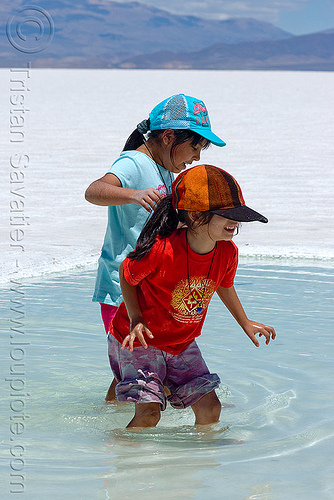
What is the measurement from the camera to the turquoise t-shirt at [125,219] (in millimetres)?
3053

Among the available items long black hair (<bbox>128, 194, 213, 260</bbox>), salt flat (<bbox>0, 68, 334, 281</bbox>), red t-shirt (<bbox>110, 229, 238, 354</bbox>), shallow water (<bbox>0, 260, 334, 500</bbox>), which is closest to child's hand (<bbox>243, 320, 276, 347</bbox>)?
red t-shirt (<bbox>110, 229, 238, 354</bbox>)

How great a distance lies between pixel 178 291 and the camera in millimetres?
2766

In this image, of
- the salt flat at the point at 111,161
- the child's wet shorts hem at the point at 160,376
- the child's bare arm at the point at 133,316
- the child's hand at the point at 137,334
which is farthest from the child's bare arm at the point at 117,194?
the salt flat at the point at 111,161

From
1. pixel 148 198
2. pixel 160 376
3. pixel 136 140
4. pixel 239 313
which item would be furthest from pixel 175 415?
pixel 136 140

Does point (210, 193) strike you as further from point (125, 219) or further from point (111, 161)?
point (111, 161)

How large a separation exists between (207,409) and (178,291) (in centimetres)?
49

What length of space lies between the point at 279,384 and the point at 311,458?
33.3 inches

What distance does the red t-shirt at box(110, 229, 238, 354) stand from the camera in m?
2.72

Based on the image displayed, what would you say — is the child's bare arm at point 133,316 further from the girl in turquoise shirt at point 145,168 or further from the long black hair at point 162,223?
the girl in turquoise shirt at point 145,168

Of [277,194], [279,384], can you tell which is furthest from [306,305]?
[277,194]

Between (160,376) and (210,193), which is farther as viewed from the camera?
(160,376)

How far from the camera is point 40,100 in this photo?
76.8 feet

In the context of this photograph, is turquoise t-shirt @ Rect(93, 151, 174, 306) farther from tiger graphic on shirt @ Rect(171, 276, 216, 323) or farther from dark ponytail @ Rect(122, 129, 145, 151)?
tiger graphic on shirt @ Rect(171, 276, 216, 323)

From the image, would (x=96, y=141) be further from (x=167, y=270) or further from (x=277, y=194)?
(x=167, y=270)
